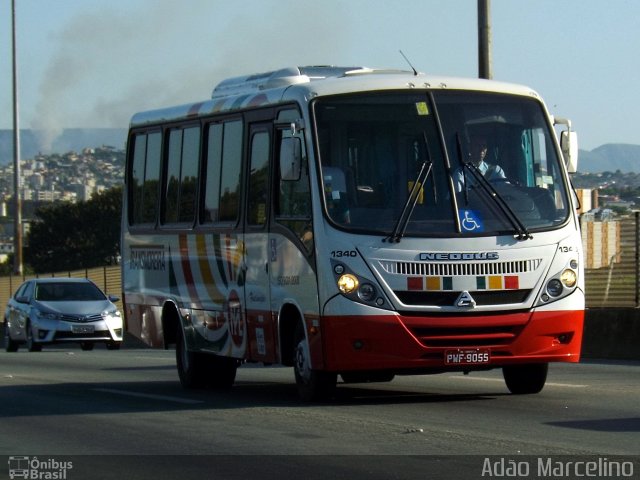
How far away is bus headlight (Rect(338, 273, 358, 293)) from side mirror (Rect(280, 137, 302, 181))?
1.09 meters

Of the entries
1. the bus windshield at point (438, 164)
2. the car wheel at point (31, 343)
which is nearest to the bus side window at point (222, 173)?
the bus windshield at point (438, 164)

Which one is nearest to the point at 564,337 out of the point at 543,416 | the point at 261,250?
the point at 543,416

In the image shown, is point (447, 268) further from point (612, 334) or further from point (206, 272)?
point (612, 334)

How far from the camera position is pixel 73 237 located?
11612cm

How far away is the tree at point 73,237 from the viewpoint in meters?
114

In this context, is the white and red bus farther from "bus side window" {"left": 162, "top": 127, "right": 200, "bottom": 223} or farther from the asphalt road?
"bus side window" {"left": 162, "top": 127, "right": 200, "bottom": 223}

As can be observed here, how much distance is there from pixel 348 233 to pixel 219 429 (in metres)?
2.08

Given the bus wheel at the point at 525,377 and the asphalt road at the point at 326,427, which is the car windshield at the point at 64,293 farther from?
the bus wheel at the point at 525,377

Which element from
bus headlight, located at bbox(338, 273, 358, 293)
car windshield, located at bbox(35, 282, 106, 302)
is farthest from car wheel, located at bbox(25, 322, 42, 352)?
bus headlight, located at bbox(338, 273, 358, 293)

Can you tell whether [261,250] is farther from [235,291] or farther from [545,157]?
[545,157]

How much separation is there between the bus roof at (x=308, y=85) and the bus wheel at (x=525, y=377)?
252 centimetres

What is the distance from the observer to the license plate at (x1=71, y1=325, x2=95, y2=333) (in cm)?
3119

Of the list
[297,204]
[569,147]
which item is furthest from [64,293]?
[569,147]

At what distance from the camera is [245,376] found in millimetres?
19453
